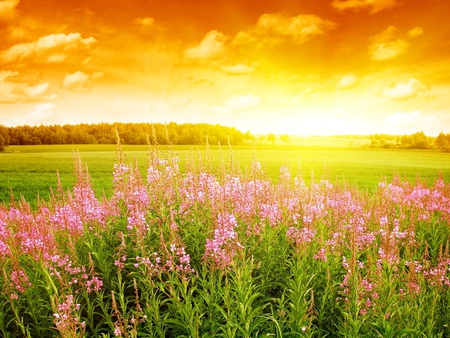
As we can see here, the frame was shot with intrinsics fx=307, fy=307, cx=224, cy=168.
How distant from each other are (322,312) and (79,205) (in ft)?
16.4

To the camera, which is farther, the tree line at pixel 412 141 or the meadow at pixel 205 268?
the tree line at pixel 412 141

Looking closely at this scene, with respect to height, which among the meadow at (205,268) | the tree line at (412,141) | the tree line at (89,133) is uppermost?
the tree line at (89,133)

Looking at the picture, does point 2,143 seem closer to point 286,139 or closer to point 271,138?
point 271,138

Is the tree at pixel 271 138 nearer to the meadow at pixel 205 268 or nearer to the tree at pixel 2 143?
the tree at pixel 2 143

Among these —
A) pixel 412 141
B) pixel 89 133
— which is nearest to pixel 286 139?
pixel 412 141

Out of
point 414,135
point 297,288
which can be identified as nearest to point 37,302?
point 297,288

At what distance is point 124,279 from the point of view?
5.14 meters

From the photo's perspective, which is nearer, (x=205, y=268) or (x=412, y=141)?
(x=205, y=268)

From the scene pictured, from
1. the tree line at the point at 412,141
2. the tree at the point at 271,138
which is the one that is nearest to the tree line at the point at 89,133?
the tree at the point at 271,138

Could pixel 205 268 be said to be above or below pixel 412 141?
below

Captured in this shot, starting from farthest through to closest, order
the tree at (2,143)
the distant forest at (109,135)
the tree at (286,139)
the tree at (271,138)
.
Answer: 1. the tree at (286,139)
2. the tree at (271,138)
3. the distant forest at (109,135)
4. the tree at (2,143)

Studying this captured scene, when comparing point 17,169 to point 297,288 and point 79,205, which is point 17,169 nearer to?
point 79,205

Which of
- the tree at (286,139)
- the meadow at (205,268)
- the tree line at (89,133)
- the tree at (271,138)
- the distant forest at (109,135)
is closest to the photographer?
the meadow at (205,268)

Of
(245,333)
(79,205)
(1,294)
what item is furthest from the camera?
(79,205)
